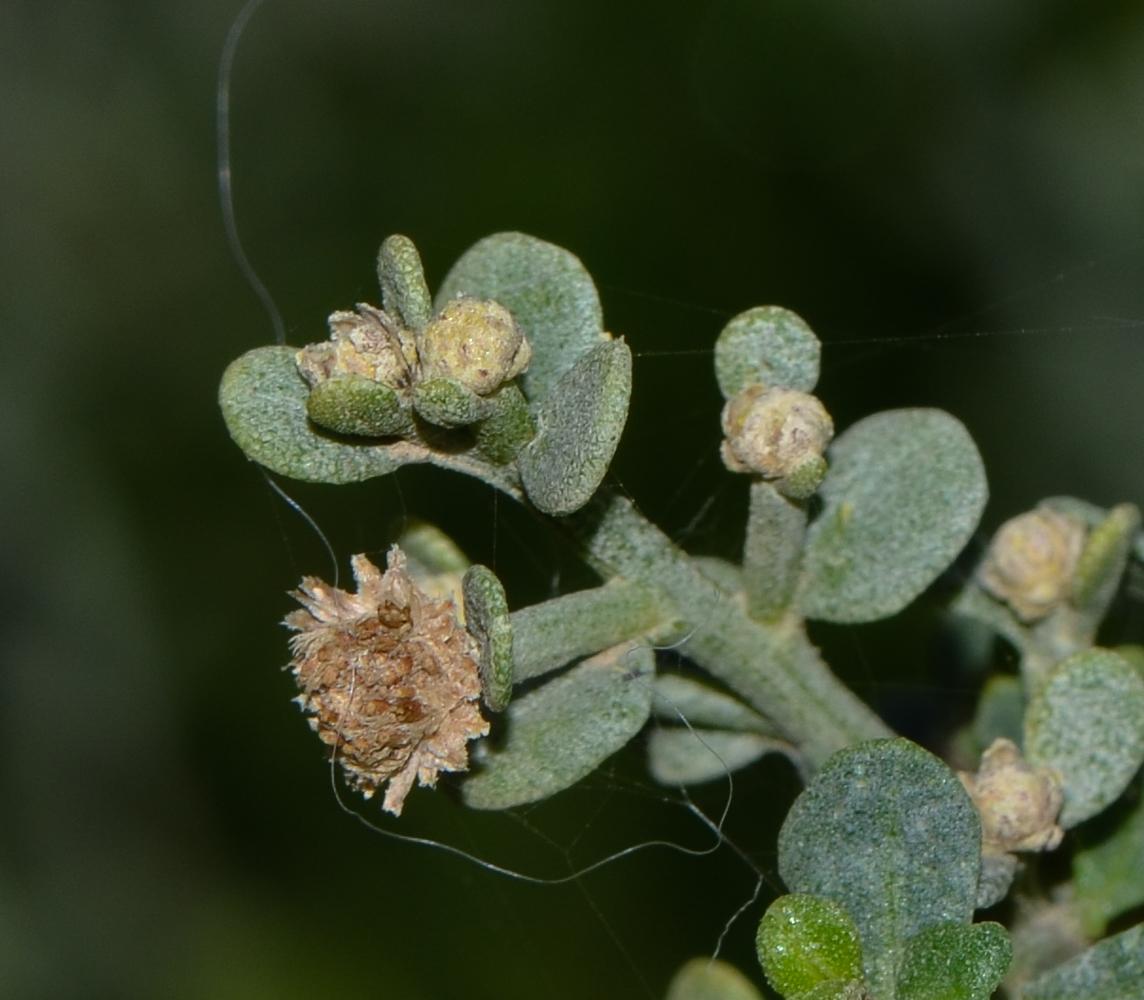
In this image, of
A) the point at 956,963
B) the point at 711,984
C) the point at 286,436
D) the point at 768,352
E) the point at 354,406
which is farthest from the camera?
the point at 711,984

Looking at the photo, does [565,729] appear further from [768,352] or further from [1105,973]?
[1105,973]

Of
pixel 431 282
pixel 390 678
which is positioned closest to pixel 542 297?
pixel 390 678

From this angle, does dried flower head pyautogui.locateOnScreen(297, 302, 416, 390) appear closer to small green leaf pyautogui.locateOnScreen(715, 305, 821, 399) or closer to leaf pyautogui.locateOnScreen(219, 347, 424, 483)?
leaf pyautogui.locateOnScreen(219, 347, 424, 483)

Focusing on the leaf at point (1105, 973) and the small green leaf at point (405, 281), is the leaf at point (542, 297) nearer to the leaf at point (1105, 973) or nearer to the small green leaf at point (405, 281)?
the small green leaf at point (405, 281)

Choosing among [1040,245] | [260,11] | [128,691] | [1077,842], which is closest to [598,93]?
[260,11]

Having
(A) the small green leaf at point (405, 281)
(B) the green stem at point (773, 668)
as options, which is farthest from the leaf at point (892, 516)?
(A) the small green leaf at point (405, 281)

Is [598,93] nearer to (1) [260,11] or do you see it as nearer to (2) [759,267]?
(2) [759,267]
